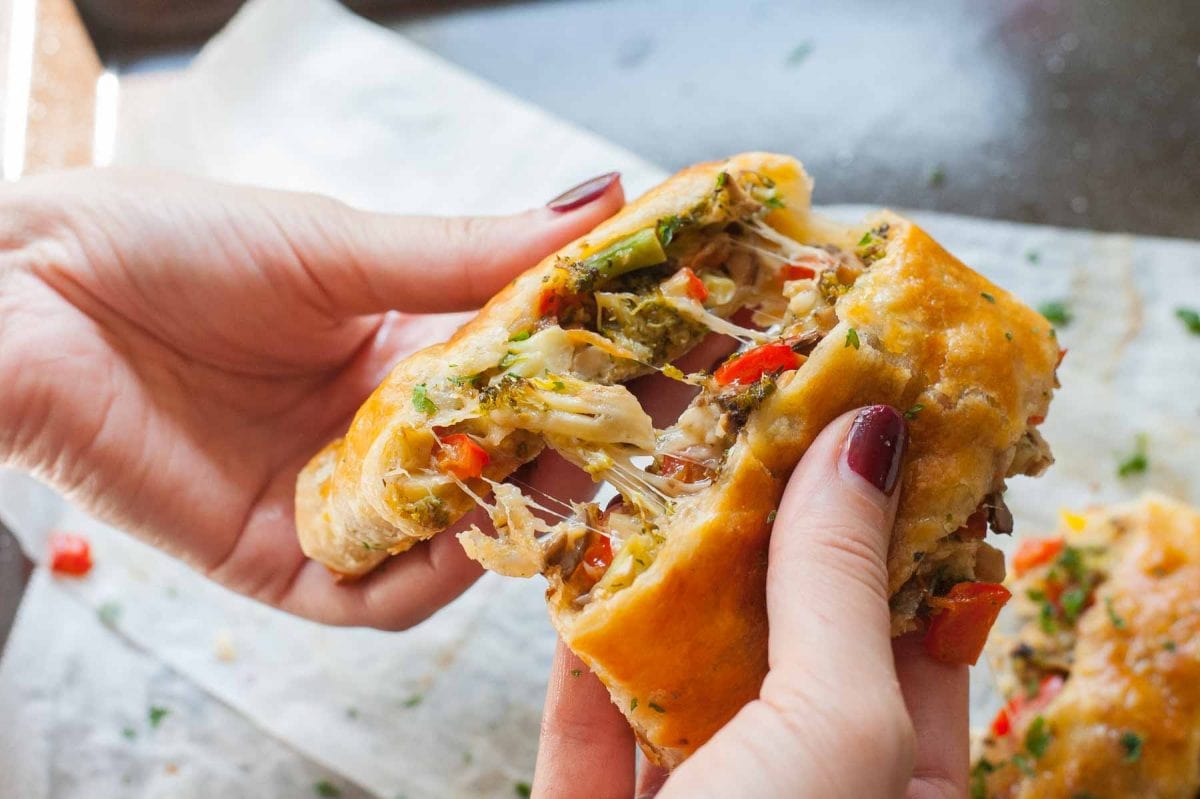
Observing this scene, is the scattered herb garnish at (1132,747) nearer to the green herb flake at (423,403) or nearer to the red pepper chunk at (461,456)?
the red pepper chunk at (461,456)

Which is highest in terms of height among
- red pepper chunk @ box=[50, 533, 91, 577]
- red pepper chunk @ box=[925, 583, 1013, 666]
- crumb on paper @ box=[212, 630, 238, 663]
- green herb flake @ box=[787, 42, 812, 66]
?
green herb flake @ box=[787, 42, 812, 66]

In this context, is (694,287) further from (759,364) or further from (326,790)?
(326,790)

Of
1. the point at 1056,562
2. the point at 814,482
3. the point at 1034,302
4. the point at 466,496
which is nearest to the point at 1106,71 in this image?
the point at 1034,302

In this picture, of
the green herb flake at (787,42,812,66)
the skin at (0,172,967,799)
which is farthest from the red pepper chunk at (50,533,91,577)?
the green herb flake at (787,42,812,66)

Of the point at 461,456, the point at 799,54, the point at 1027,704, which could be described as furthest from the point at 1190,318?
the point at 461,456

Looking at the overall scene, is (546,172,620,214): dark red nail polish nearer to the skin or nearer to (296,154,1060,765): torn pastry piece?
the skin

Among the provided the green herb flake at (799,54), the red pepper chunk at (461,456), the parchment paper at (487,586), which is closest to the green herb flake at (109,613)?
the parchment paper at (487,586)
